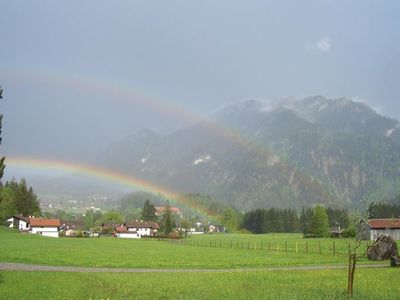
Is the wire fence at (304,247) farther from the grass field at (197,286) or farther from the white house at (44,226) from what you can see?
the white house at (44,226)

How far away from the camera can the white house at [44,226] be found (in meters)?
170

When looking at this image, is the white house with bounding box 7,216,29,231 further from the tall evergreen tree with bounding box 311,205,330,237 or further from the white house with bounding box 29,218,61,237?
the tall evergreen tree with bounding box 311,205,330,237

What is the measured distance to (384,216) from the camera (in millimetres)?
198250

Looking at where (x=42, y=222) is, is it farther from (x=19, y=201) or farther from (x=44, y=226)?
(x=19, y=201)

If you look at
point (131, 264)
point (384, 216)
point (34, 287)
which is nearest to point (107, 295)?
point (34, 287)

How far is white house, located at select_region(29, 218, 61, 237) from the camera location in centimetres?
17050

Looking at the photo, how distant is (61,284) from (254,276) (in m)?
13.7

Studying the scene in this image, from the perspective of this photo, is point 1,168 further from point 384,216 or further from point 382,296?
point 384,216

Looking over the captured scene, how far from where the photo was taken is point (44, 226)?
176 metres

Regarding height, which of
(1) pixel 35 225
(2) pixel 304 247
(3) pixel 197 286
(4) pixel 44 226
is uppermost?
(1) pixel 35 225

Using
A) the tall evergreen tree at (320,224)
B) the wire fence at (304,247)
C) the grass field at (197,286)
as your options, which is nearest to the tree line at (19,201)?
the wire fence at (304,247)

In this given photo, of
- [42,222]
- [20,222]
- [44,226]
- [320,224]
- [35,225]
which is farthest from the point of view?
[42,222]

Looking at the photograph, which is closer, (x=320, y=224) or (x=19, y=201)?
(x=320, y=224)

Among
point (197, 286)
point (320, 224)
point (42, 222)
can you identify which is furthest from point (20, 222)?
point (197, 286)
